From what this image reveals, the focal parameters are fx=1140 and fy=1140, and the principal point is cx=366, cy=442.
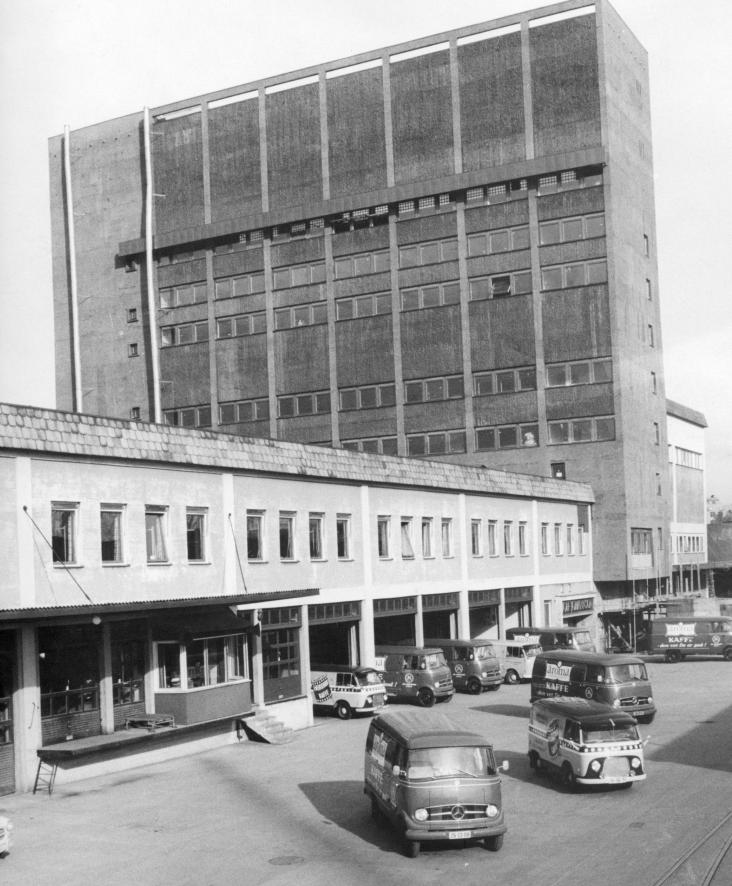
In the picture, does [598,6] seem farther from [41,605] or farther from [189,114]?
[41,605]

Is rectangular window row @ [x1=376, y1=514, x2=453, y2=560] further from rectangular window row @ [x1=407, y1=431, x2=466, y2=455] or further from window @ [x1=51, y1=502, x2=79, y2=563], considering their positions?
rectangular window row @ [x1=407, y1=431, x2=466, y2=455]

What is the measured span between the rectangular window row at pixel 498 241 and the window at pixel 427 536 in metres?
30.0

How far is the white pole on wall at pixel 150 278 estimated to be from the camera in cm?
8056

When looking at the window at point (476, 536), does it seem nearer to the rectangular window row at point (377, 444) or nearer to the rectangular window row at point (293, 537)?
the rectangular window row at point (293, 537)

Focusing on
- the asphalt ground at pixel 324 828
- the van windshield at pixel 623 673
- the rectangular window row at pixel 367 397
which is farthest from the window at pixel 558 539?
the asphalt ground at pixel 324 828

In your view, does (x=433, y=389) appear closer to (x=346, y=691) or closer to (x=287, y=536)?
(x=287, y=536)

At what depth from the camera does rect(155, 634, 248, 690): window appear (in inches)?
1371

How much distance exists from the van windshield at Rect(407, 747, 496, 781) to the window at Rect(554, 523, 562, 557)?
4511cm

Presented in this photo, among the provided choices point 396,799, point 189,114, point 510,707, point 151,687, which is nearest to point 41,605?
point 151,687

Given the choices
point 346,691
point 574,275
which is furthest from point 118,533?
point 574,275

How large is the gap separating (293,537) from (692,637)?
97.8 ft

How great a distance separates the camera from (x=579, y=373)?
243 ft

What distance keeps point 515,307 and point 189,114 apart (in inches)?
1194

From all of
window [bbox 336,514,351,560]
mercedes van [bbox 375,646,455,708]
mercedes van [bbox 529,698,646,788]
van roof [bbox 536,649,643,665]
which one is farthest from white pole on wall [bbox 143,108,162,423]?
mercedes van [bbox 529,698,646,788]
